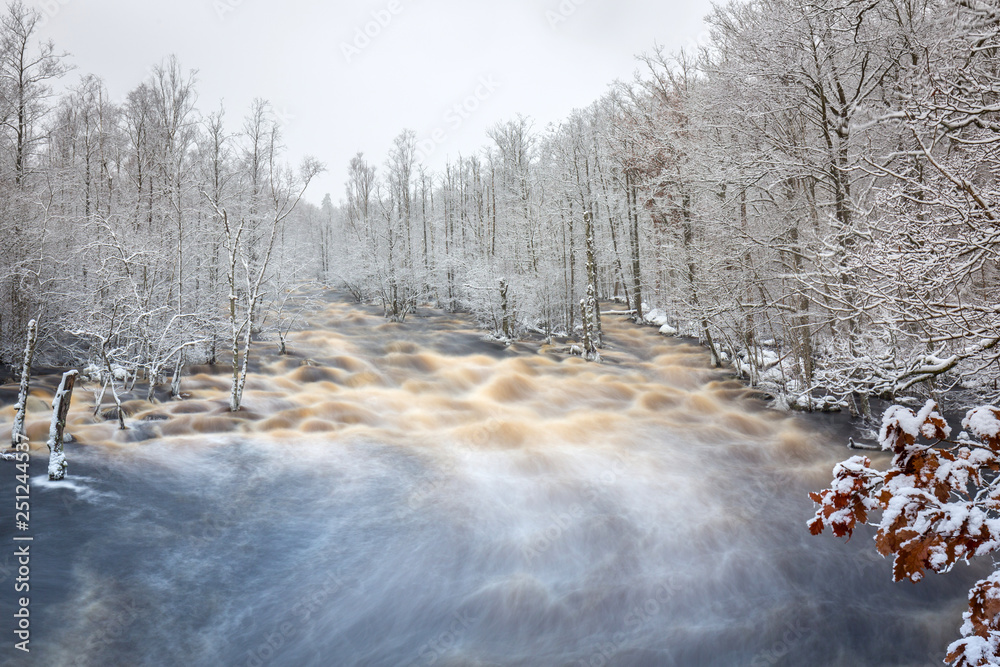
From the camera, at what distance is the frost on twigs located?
6.87 feet

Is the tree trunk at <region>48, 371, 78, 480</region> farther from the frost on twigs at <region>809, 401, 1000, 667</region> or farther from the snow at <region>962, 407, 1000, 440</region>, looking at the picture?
the snow at <region>962, 407, 1000, 440</region>

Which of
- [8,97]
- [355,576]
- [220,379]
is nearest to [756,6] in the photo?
[355,576]

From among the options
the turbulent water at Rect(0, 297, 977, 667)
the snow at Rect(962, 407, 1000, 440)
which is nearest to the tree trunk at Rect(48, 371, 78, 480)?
the turbulent water at Rect(0, 297, 977, 667)

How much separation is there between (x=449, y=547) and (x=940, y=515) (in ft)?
20.4

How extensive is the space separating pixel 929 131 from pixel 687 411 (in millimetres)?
8125

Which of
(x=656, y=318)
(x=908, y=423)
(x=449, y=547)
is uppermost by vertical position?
(x=656, y=318)

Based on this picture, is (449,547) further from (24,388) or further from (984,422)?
(24,388)

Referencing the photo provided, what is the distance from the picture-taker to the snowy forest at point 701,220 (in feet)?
16.8

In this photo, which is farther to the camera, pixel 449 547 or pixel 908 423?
pixel 449 547

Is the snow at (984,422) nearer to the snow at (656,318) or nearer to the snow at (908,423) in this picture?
the snow at (908,423)

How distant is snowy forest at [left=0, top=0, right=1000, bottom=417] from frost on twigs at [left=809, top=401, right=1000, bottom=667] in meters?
1.77

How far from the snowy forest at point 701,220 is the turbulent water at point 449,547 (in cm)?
240

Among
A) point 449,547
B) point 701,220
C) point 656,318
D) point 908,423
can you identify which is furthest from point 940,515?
point 656,318

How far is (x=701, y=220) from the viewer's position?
1442cm
